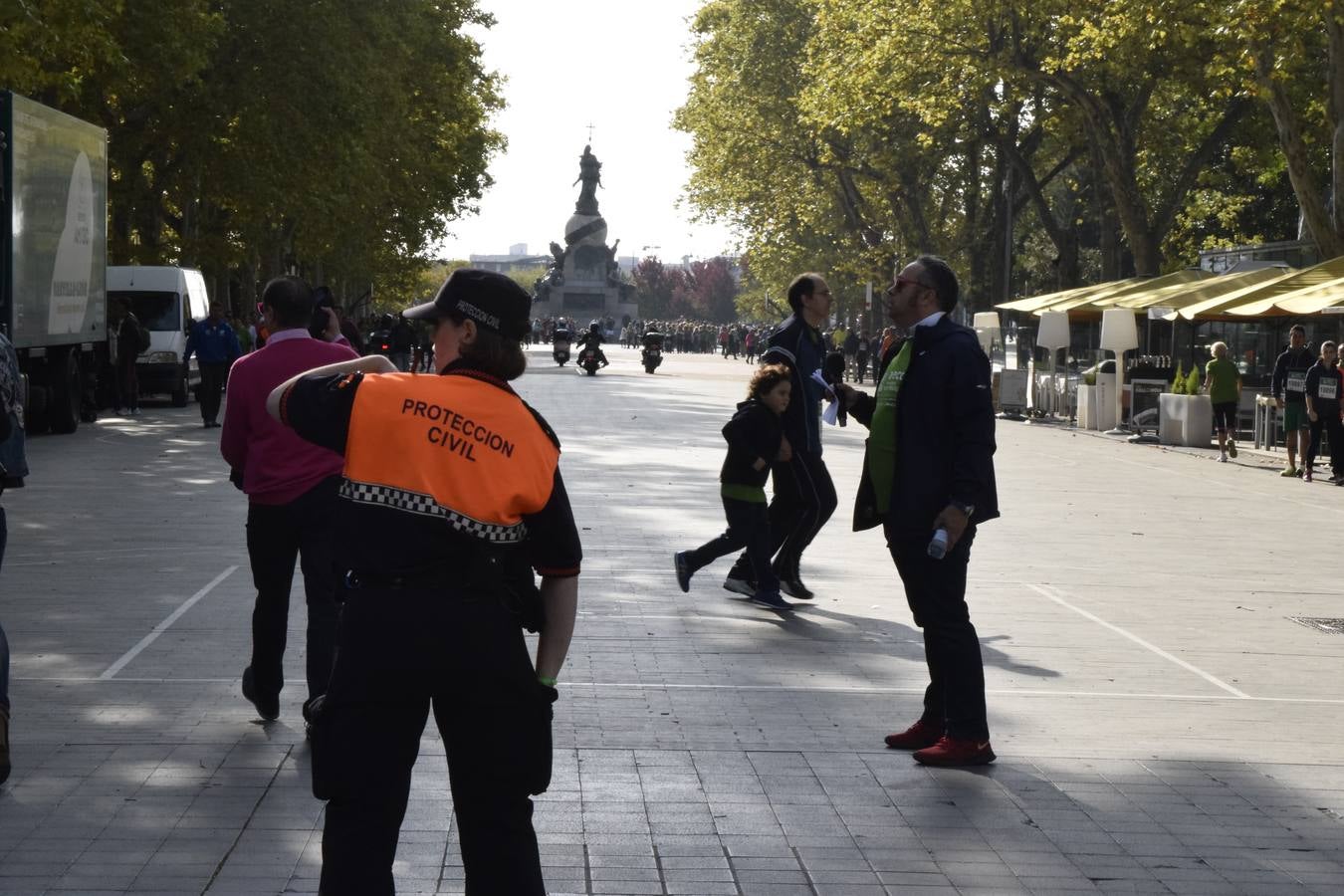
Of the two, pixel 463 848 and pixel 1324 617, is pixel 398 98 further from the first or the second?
pixel 463 848

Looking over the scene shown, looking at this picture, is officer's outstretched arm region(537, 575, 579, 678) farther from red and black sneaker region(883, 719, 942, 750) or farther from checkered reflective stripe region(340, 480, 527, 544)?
red and black sneaker region(883, 719, 942, 750)

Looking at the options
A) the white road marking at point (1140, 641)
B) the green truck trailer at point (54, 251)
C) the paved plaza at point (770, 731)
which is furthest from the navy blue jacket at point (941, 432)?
the green truck trailer at point (54, 251)

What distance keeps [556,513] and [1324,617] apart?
786cm

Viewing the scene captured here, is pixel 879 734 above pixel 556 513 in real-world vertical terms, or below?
below

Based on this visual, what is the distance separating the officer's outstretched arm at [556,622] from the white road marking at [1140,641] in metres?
5.01

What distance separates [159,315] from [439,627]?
29461 millimetres

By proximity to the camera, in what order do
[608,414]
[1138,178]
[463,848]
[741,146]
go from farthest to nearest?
[741,146]
[1138,178]
[608,414]
[463,848]

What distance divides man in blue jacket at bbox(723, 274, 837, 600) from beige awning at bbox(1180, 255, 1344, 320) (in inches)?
646

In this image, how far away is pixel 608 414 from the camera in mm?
31938

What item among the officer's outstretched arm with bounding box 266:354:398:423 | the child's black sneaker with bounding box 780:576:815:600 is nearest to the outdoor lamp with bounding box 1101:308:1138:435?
the child's black sneaker with bounding box 780:576:815:600

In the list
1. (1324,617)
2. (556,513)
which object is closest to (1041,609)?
(1324,617)

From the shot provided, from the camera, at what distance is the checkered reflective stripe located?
155 inches

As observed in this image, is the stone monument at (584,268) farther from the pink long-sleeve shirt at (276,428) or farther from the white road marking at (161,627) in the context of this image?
the pink long-sleeve shirt at (276,428)

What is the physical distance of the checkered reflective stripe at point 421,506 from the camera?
3.95 m
